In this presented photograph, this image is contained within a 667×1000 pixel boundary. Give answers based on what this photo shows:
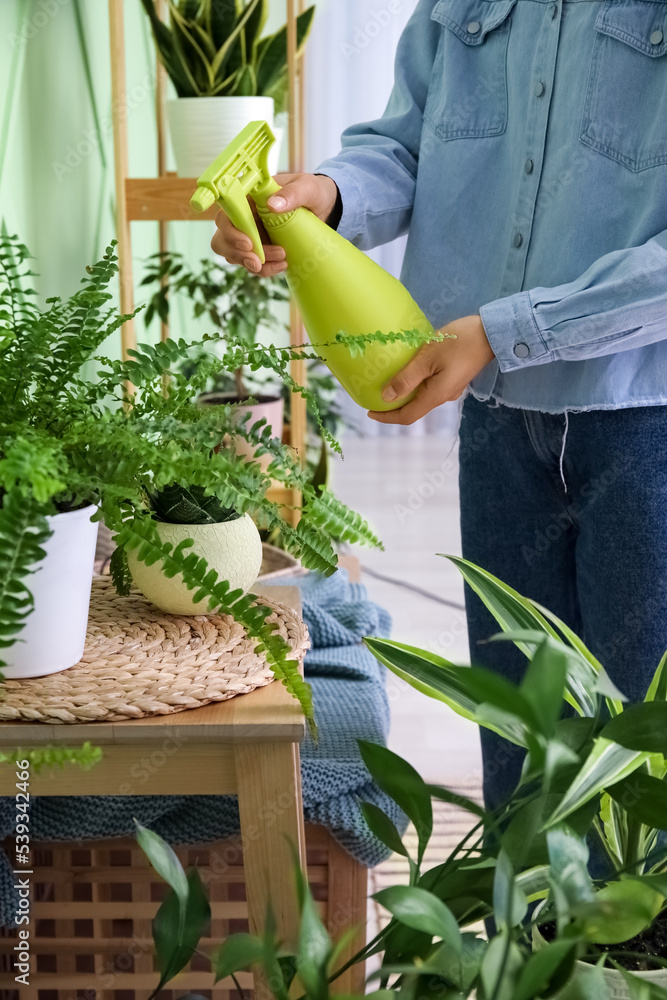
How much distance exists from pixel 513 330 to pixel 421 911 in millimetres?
527

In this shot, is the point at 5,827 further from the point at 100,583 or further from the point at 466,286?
the point at 466,286

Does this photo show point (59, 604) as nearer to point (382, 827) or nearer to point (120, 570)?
point (120, 570)

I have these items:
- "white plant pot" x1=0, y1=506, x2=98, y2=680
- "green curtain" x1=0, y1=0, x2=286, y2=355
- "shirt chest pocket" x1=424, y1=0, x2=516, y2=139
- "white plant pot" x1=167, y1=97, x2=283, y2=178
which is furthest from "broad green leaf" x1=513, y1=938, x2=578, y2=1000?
"white plant pot" x1=167, y1=97, x2=283, y2=178

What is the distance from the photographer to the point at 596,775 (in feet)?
1.47

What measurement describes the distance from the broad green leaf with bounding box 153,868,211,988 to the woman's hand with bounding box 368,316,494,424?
1.39 feet

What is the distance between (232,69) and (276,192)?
1.33 meters

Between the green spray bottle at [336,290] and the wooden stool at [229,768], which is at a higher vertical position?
the green spray bottle at [336,290]

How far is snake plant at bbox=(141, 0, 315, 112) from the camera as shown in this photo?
1844mm

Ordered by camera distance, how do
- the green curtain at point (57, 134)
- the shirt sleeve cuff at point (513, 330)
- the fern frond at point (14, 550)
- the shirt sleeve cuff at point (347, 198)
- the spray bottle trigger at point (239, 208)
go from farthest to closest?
the green curtain at point (57, 134) < the shirt sleeve cuff at point (347, 198) < the shirt sleeve cuff at point (513, 330) < the spray bottle trigger at point (239, 208) < the fern frond at point (14, 550)

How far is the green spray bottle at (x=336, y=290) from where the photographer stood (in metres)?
0.73

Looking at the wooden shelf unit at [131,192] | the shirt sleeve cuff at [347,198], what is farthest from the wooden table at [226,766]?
the wooden shelf unit at [131,192]

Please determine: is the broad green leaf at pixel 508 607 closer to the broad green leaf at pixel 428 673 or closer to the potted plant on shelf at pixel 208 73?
the broad green leaf at pixel 428 673

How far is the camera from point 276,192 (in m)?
0.74

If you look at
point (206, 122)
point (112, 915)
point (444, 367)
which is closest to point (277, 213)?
point (444, 367)
